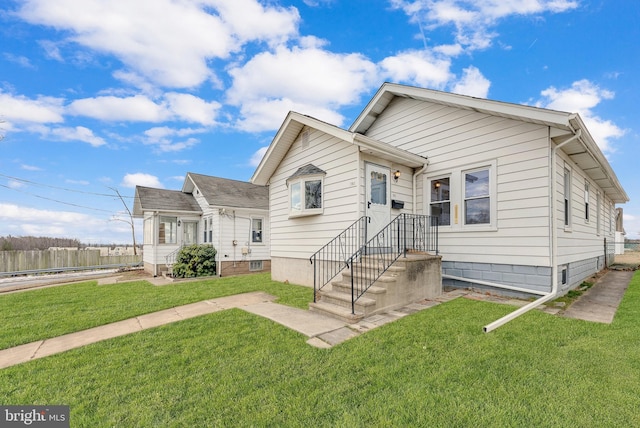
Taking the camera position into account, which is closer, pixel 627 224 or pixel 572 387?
pixel 572 387

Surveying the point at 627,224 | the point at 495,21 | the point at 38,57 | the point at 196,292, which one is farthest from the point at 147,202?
the point at 627,224

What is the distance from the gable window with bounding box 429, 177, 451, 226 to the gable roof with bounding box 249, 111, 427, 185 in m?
0.71

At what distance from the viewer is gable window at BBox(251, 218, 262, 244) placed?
14.5 m

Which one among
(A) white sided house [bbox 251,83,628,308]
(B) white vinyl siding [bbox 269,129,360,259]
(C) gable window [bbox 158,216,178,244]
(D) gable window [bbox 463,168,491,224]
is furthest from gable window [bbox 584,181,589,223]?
(C) gable window [bbox 158,216,178,244]

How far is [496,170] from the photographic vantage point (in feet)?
21.7

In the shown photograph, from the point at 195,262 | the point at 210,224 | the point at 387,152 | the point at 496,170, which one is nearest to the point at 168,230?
the point at 210,224

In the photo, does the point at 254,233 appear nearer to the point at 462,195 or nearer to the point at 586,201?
the point at 462,195

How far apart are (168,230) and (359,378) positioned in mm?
14517

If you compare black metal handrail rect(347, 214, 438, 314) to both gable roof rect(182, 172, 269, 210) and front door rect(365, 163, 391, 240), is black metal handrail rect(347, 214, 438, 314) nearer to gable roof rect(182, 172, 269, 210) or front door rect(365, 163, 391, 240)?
A: front door rect(365, 163, 391, 240)

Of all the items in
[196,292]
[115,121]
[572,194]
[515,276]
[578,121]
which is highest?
[115,121]

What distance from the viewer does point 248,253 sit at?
46.0 ft

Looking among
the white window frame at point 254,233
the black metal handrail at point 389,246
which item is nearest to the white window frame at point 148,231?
the white window frame at point 254,233

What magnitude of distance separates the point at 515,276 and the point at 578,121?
133 inches

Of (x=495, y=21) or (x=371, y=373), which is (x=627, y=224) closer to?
(x=495, y=21)
